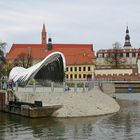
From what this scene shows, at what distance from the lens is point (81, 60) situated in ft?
447

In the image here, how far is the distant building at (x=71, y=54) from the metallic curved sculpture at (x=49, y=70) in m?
82.9

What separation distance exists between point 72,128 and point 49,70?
18.6m

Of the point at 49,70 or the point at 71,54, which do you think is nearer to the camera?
the point at 49,70

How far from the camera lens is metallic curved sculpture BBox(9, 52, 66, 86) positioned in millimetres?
45281

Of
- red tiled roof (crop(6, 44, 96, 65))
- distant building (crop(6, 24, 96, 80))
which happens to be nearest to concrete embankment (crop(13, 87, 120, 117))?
distant building (crop(6, 24, 96, 80))

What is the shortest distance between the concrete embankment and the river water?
1.29 meters

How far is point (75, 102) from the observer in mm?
37250

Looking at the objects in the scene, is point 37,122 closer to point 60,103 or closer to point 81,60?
point 60,103

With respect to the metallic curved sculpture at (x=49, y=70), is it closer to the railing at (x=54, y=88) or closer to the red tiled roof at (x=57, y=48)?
the railing at (x=54, y=88)

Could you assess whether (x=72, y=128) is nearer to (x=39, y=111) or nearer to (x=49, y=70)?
(x=39, y=111)

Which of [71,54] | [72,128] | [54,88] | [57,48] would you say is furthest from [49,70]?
[57,48]

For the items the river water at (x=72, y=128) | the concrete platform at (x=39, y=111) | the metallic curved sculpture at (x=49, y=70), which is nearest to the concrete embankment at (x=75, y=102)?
the concrete platform at (x=39, y=111)

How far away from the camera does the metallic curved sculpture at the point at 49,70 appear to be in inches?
1783

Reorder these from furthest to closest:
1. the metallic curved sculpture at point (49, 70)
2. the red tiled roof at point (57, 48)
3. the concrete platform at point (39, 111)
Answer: the red tiled roof at point (57, 48)
the metallic curved sculpture at point (49, 70)
the concrete platform at point (39, 111)
